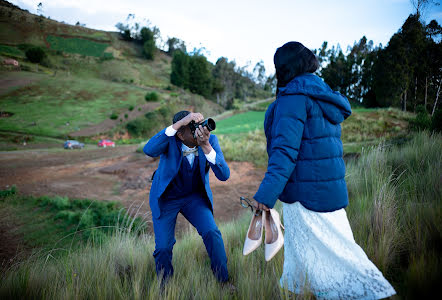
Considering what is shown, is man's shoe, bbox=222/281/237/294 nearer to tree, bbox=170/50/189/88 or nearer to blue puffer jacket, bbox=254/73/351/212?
blue puffer jacket, bbox=254/73/351/212

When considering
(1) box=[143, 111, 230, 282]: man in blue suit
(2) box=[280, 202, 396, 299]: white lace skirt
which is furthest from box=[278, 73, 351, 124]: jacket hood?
(1) box=[143, 111, 230, 282]: man in blue suit

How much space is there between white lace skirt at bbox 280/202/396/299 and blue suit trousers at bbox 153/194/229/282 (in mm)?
904

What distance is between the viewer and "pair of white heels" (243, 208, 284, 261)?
1570mm

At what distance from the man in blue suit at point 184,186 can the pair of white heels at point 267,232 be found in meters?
0.93

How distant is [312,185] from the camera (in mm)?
1545

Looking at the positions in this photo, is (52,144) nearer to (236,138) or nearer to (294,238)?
(236,138)

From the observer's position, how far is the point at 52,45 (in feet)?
138

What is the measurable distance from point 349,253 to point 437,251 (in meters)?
1.13

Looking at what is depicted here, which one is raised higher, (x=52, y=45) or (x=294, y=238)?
(x=52, y=45)

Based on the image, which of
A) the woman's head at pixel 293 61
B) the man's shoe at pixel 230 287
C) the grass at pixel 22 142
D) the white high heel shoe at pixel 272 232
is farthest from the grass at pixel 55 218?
the grass at pixel 22 142

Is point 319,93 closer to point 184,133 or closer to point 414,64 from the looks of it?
point 184,133

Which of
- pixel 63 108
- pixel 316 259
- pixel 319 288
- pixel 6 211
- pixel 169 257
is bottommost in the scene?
pixel 6 211

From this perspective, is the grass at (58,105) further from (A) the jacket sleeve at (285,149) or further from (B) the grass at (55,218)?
(A) the jacket sleeve at (285,149)

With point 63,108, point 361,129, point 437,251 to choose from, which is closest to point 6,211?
point 437,251
